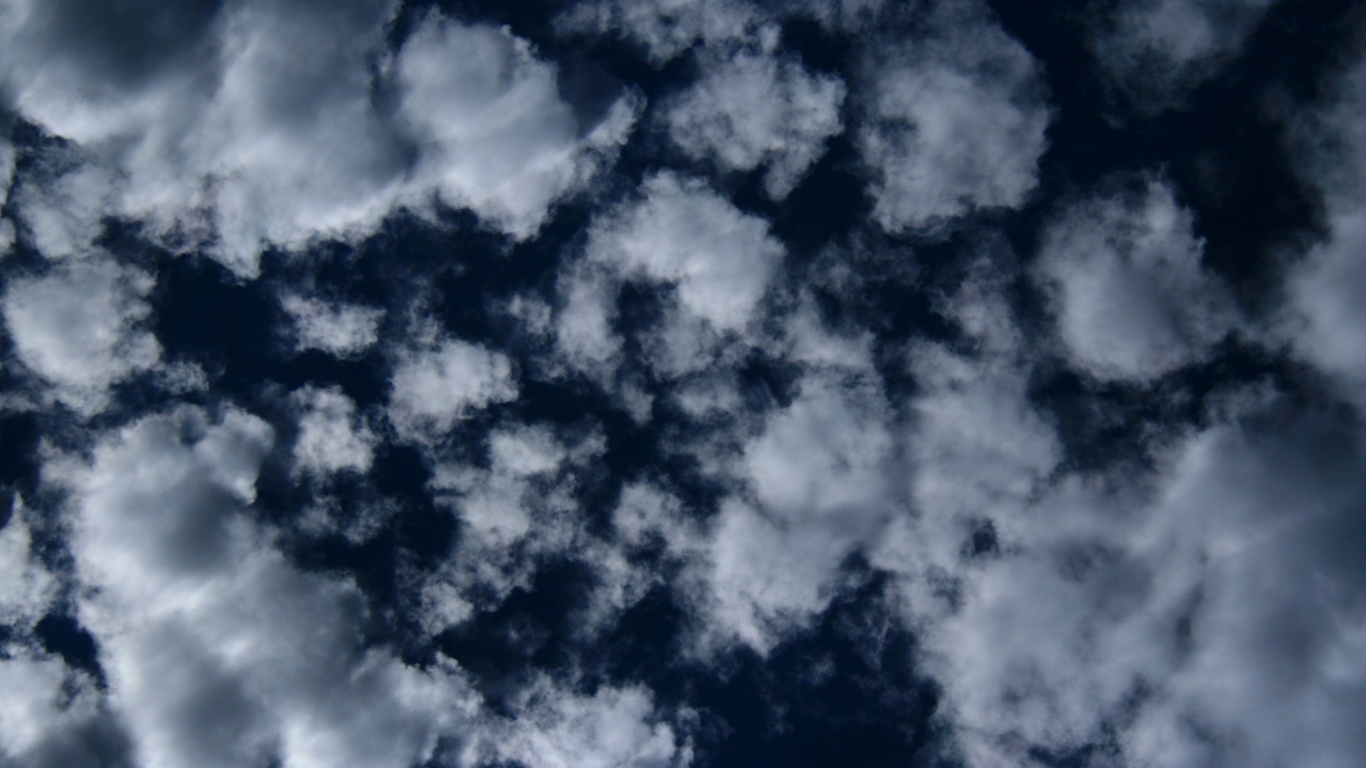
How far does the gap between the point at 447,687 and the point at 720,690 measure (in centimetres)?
1441

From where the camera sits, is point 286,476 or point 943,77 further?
point 286,476

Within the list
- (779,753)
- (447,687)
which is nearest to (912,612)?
(779,753)

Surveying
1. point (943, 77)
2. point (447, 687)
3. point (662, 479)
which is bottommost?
point (447, 687)

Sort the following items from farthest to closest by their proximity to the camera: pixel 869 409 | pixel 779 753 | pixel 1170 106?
pixel 779 753, pixel 869 409, pixel 1170 106

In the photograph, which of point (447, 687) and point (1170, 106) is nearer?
point (1170, 106)

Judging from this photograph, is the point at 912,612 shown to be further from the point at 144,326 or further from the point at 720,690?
the point at 144,326

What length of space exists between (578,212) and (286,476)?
2036 cm

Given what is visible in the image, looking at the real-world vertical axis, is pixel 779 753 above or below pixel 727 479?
below

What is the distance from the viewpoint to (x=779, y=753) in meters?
40.8

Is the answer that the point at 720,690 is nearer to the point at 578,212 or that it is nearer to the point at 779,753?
the point at 779,753

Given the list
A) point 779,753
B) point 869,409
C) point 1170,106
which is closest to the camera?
point 1170,106

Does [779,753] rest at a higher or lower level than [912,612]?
lower

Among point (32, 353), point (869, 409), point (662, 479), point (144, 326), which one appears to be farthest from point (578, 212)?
point (32, 353)

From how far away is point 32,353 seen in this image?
39125 mm
